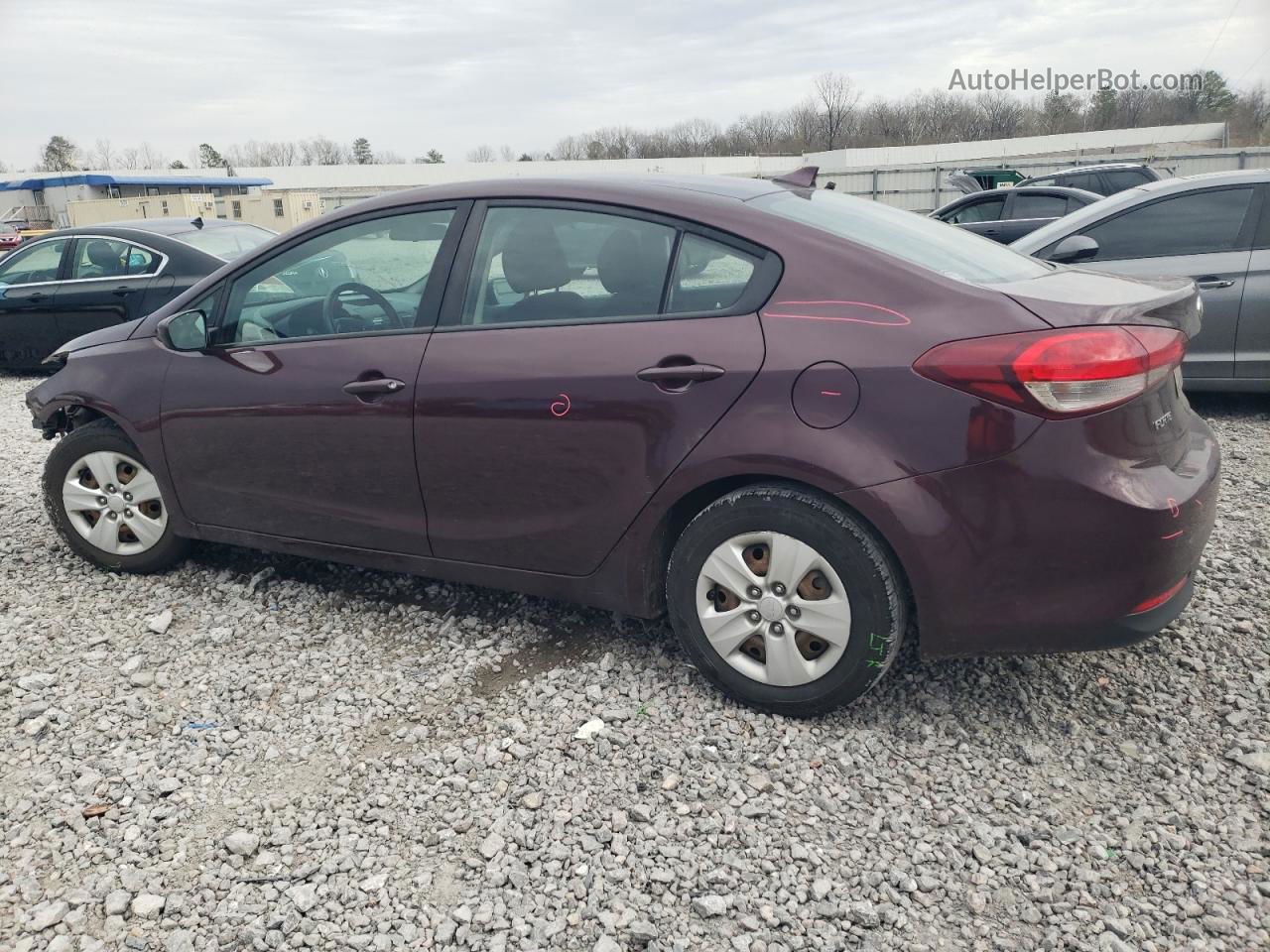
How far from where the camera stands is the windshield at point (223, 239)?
936 centimetres

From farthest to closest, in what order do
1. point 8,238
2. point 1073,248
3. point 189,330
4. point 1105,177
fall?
point 8,238
point 1105,177
point 1073,248
point 189,330

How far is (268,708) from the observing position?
338 cm

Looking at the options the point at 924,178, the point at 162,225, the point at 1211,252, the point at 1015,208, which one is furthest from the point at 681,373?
the point at 924,178

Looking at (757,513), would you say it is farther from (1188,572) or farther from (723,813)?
(1188,572)

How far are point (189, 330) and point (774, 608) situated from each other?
8.67 ft

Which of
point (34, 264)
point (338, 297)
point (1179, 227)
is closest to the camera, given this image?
point (338, 297)

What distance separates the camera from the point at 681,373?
2988mm

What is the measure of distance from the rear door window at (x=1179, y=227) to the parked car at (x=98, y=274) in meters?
7.47

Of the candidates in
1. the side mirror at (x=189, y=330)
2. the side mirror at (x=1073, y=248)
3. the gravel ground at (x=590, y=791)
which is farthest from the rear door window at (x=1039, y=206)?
the side mirror at (x=189, y=330)

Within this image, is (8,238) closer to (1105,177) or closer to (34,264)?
(34,264)

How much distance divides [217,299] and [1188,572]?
11.8 ft

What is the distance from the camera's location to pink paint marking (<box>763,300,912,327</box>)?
2799mm

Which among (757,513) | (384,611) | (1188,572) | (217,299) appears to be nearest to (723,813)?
(757,513)

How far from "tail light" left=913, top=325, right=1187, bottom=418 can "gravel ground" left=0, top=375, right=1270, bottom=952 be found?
3.51 ft
